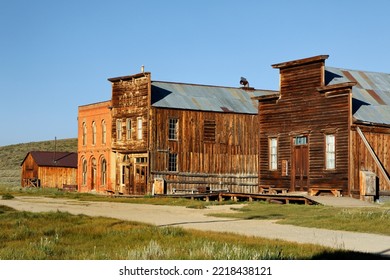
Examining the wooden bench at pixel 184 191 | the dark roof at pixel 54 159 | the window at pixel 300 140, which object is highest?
the window at pixel 300 140

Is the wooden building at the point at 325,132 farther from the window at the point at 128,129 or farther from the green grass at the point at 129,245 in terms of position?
the green grass at the point at 129,245

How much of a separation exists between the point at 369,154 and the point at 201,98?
756 inches

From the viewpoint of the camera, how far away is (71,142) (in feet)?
447

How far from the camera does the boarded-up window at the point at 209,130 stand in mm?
51031

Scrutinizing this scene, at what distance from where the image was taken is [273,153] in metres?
41.5

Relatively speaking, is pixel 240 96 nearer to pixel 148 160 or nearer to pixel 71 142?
pixel 148 160

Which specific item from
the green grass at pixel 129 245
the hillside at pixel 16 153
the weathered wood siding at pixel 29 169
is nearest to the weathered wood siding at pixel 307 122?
the green grass at pixel 129 245

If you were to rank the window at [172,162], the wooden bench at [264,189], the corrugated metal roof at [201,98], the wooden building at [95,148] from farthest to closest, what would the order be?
the wooden building at [95,148]
the corrugated metal roof at [201,98]
the window at [172,162]
the wooden bench at [264,189]

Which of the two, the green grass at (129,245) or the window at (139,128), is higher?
the window at (139,128)

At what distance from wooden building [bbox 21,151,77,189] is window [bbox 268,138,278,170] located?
34.6m

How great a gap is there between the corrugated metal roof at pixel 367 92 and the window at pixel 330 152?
1.77 m

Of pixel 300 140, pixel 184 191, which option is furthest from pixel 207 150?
pixel 300 140

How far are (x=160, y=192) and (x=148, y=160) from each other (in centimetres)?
245
